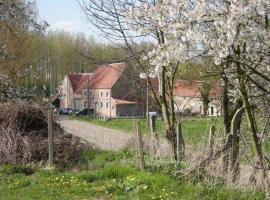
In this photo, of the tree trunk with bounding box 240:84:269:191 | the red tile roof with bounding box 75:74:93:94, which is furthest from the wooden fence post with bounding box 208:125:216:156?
the red tile roof with bounding box 75:74:93:94

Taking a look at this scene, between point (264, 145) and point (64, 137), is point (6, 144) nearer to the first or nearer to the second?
point (64, 137)

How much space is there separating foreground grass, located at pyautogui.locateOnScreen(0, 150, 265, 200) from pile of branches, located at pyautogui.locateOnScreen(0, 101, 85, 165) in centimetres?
190

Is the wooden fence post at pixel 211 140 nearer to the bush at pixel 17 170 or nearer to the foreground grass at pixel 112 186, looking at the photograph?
the foreground grass at pixel 112 186

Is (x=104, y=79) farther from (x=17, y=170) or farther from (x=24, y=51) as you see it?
(x=17, y=170)

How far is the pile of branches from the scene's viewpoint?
14.2 meters

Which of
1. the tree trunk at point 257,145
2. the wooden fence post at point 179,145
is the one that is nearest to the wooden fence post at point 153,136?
the wooden fence post at point 179,145

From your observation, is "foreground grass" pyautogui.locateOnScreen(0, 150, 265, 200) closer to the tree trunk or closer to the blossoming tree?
the tree trunk

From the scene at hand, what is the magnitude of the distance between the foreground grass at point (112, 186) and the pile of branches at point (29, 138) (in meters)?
1.90

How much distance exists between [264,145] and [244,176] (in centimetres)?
269

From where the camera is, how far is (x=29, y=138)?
1529cm

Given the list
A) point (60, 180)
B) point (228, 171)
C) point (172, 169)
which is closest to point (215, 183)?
point (228, 171)

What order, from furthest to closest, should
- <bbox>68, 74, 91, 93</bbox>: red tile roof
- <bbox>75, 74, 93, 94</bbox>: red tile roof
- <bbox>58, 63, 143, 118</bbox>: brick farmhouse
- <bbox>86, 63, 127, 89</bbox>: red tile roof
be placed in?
<bbox>68, 74, 91, 93</bbox>: red tile roof
<bbox>75, 74, 93, 94</bbox>: red tile roof
<bbox>86, 63, 127, 89</bbox>: red tile roof
<bbox>58, 63, 143, 118</bbox>: brick farmhouse

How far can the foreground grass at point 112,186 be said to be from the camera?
898 centimetres

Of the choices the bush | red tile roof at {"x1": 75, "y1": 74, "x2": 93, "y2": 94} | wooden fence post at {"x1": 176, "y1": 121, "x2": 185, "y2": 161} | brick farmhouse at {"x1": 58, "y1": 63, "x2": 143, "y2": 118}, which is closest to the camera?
wooden fence post at {"x1": 176, "y1": 121, "x2": 185, "y2": 161}
